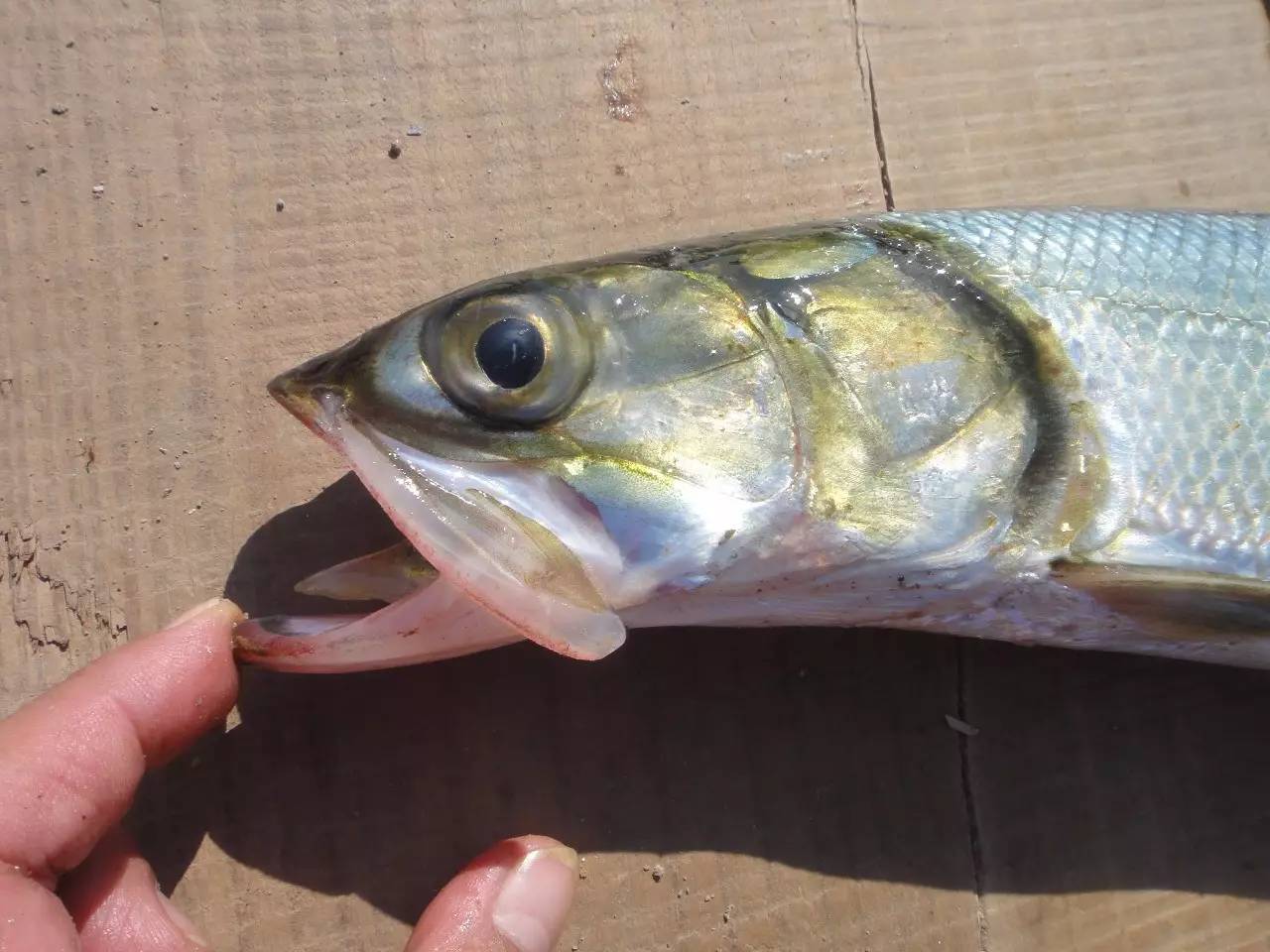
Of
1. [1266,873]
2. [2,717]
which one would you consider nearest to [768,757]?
[1266,873]

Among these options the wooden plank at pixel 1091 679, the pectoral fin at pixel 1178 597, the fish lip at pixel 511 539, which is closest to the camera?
the fish lip at pixel 511 539

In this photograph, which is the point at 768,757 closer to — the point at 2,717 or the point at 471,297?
the point at 471,297

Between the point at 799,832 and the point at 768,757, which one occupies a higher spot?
the point at 768,757

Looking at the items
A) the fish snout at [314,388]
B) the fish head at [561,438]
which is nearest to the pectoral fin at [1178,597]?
the fish head at [561,438]

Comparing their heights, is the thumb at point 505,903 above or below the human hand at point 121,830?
below

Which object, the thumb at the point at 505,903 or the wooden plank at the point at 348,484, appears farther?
the wooden plank at the point at 348,484

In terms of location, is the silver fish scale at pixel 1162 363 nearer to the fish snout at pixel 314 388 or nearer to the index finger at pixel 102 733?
the fish snout at pixel 314 388

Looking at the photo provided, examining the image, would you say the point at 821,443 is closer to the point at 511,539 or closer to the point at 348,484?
the point at 511,539

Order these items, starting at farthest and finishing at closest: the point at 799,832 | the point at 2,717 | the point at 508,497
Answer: the point at 799,832
the point at 2,717
the point at 508,497

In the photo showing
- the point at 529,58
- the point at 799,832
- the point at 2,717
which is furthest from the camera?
the point at 529,58
